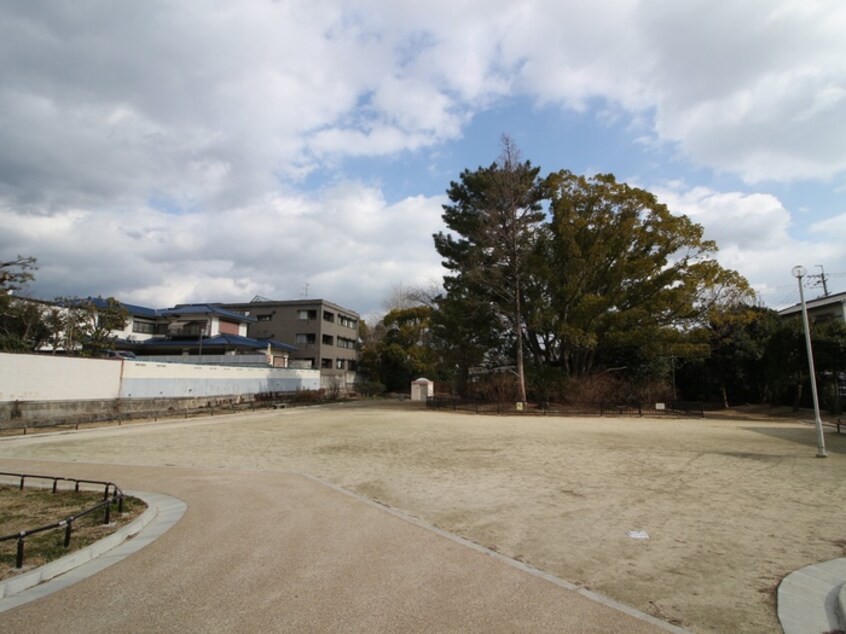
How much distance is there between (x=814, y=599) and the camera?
4004 millimetres

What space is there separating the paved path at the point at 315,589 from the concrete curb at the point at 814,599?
1.10 metres

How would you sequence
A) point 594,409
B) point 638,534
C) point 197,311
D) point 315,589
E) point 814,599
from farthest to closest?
1. point 197,311
2. point 594,409
3. point 638,534
4. point 315,589
5. point 814,599

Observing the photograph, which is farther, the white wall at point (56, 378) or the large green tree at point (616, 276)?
the large green tree at point (616, 276)

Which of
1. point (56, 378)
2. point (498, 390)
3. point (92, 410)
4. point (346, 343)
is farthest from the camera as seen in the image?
point (346, 343)

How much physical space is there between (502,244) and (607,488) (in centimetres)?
2288

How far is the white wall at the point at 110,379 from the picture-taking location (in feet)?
64.3

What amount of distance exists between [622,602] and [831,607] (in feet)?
5.57

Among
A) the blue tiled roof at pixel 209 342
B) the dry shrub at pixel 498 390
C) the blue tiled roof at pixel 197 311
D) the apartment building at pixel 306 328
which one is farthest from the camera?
the apartment building at pixel 306 328

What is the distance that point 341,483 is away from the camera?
895cm

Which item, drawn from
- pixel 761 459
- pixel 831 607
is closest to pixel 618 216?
pixel 761 459

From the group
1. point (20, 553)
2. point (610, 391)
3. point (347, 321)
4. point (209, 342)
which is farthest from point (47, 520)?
point (347, 321)

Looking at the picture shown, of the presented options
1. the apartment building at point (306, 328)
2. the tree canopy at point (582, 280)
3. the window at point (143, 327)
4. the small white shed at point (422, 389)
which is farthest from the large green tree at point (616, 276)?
the window at point (143, 327)

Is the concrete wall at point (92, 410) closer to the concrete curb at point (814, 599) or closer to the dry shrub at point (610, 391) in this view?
the dry shrub at point (610, 391)

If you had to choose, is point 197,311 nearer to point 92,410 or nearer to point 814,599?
point 92,410
